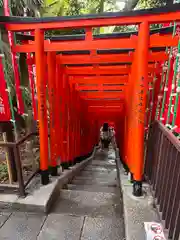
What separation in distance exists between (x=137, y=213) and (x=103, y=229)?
0.50 m

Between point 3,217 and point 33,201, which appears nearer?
point 3,217

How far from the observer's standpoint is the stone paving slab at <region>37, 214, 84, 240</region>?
8.05ft

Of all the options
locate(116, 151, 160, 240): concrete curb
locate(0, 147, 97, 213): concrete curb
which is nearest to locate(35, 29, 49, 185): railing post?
locate(0, 147, 97, 213): concrete curb

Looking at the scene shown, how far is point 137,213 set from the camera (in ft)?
8.51

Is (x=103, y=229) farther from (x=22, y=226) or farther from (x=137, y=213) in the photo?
(x=22, y=226)

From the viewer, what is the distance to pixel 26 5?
4289 millimetres

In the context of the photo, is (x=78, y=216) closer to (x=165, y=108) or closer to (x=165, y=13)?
(x=165, y=108)

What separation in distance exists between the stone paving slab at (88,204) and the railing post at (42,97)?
0.49 meters

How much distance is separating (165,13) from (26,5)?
3.24 metres

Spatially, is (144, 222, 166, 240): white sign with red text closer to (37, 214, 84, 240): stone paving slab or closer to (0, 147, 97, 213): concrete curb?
(37, 214, 84, 240): stone paving slab

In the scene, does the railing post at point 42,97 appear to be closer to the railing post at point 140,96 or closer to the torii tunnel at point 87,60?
the torii tunnel at point 87,60

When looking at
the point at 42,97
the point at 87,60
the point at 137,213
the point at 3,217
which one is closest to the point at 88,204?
the point at 137,213

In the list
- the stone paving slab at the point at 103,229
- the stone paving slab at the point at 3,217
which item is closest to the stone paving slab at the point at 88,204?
the stone paving slab at the point at 103,229

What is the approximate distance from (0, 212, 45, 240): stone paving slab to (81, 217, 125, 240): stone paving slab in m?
0.65
